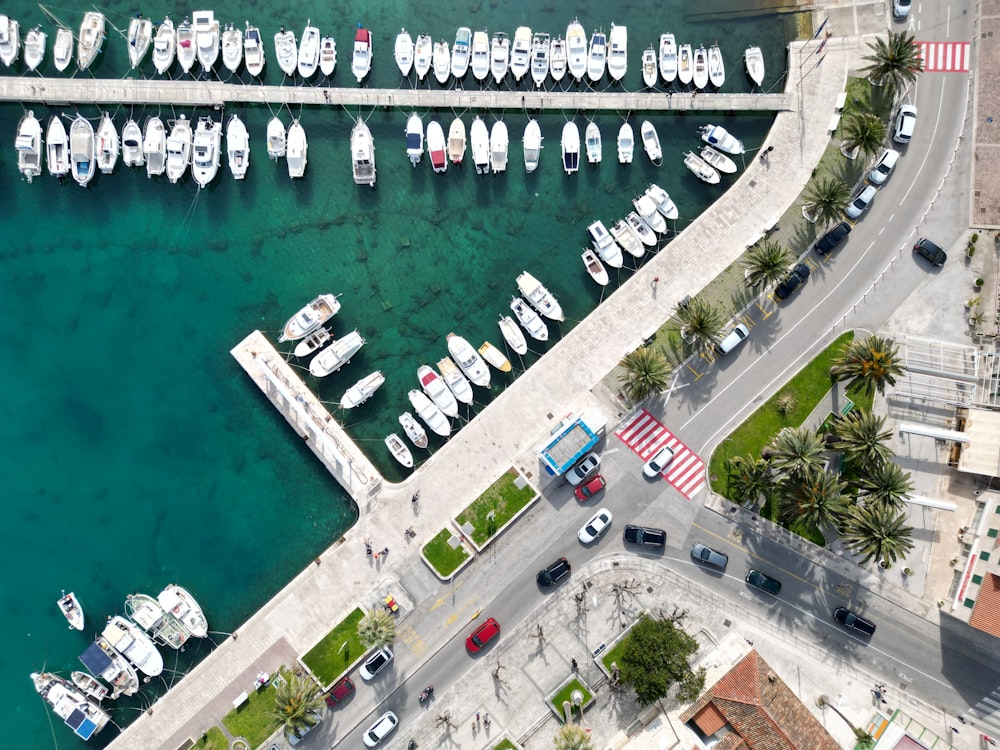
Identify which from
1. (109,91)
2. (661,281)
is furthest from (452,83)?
(109,91)

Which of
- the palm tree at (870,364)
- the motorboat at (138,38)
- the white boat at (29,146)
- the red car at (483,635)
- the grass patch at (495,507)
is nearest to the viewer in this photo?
the palm tree at (870,364)

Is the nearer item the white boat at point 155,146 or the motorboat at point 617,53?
the white boat at point 155,146

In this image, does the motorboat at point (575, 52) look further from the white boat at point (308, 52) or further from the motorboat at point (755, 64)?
the white boat at point (308, 52)

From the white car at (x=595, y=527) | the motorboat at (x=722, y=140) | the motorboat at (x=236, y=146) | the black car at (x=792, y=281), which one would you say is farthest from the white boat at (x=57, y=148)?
the black car at (x=792, y=281)

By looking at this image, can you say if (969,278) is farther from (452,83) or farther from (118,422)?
(118,422)

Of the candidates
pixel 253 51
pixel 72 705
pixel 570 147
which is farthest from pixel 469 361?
pixel 72 705

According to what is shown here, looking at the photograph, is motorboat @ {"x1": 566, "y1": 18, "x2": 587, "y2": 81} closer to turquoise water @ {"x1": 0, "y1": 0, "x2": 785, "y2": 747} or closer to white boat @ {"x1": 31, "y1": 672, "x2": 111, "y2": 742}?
turquoise water @ {"x1": 0, "y1": 0, "x2": 785, "y2": 747}
